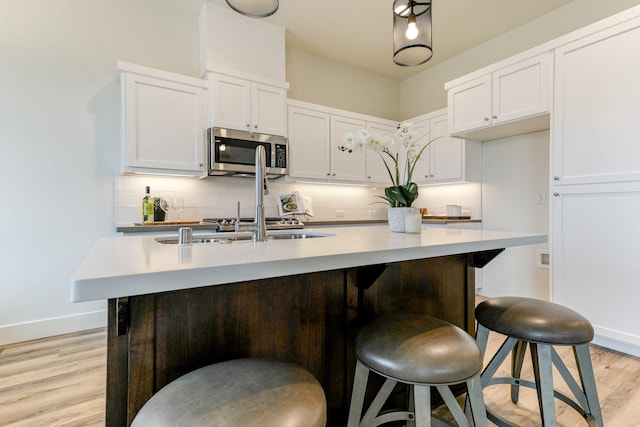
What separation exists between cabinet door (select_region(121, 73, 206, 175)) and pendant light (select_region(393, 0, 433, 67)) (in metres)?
1.97

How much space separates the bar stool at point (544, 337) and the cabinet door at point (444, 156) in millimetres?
2665

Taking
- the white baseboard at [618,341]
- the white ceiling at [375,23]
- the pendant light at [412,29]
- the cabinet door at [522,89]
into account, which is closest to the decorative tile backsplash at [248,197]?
the cabinet door at [522,89]

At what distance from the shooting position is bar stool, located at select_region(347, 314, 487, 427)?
3.01 feet

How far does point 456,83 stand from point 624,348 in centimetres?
276

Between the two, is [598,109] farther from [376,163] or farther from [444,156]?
[376,163]

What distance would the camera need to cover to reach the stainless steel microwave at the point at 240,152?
307 centimetres

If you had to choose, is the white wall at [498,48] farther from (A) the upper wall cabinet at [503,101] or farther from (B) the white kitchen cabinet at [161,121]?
(B) the white kitchen cabinet at [161,121]

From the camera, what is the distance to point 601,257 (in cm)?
239

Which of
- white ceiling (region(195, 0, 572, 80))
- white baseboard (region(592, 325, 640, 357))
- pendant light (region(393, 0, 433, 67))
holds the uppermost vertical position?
white ceiling (region(195, 0, 572, 80))

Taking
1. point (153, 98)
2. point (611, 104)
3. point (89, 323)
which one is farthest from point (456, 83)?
point (89, 323)

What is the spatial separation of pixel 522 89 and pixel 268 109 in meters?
2.42

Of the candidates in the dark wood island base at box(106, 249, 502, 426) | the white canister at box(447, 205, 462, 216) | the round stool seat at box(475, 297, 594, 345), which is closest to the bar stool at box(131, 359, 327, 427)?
the dark wood island base at box(106, 249, 502, 426)

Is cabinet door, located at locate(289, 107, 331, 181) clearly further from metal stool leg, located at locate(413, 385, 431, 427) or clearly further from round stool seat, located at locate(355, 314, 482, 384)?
metal stool leg, located at locate(413, 385, 431, 427)

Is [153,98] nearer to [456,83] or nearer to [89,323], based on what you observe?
[89,323]
